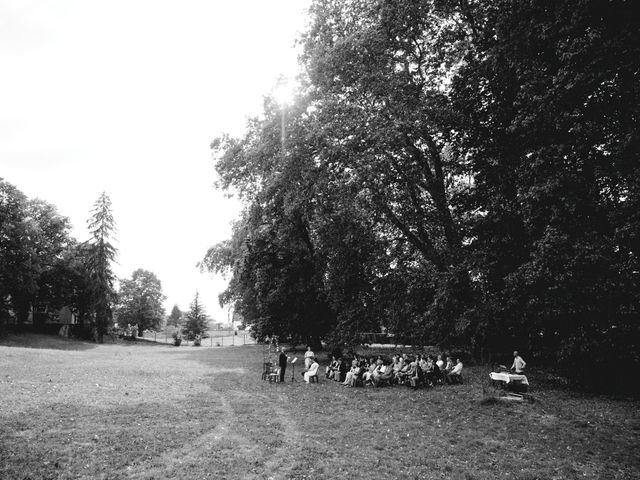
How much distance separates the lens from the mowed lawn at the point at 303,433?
25.2ft

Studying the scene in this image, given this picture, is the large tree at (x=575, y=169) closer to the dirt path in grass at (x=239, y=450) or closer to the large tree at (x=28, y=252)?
the dirt path in grass at (x=239, y=450)

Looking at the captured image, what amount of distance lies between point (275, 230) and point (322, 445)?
23644 millimetres

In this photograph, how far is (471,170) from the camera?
65.4 feet

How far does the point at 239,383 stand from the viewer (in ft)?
60.0

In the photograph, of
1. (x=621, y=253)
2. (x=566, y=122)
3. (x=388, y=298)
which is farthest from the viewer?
(x=388, y=298)

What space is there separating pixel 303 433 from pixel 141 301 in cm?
7845

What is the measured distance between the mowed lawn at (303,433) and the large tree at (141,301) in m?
64.7

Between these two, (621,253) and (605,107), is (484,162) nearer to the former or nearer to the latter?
(605,107)

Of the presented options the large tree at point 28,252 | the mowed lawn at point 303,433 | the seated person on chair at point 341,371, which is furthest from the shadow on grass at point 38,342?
the seated person on chair at point 341,371

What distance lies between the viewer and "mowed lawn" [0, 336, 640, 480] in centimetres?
768

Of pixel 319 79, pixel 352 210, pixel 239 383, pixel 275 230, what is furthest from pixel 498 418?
pixel 275 230

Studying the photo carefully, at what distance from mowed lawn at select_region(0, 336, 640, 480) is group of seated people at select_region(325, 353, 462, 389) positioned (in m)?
1.20

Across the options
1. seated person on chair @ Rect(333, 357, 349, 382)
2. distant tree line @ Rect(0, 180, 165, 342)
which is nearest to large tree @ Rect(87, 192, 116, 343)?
distant tree line @ Rect(0, 180, 165, 342)

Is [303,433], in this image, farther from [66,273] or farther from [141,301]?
[141,301]
